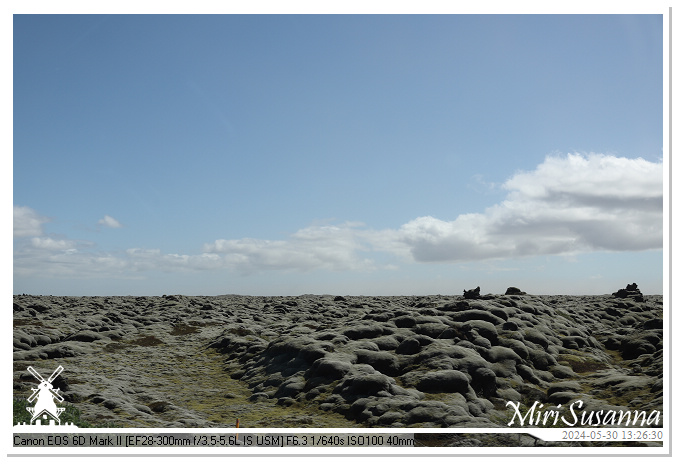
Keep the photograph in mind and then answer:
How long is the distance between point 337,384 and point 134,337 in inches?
1319

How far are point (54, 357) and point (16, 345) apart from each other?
15.4ft

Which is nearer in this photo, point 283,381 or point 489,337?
point 283,381
